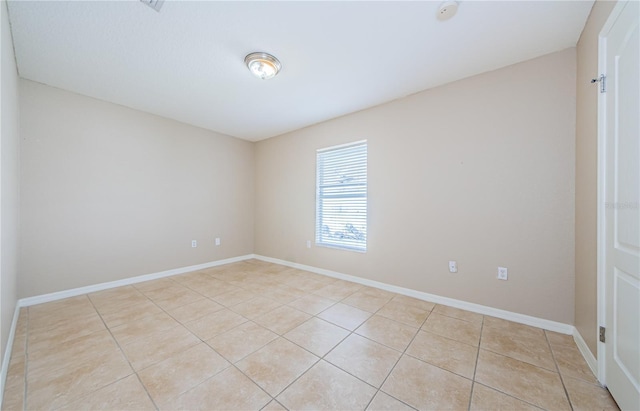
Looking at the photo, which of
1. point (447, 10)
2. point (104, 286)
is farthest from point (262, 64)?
point (104, 286)

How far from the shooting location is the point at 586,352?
1579 millimetres

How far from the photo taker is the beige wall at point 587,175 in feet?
4.92

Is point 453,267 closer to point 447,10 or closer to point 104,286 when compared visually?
point 447,10

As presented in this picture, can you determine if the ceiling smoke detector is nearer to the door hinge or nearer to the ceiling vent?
the door hinge

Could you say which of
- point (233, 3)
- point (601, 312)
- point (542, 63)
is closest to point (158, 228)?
point (233, 3)

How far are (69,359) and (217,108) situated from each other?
2918 mm

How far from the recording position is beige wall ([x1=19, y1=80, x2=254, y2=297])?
2.50m

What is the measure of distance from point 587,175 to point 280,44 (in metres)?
2.54

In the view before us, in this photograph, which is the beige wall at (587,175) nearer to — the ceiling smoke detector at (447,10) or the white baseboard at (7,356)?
the ceiling smoke detector at (447,10)

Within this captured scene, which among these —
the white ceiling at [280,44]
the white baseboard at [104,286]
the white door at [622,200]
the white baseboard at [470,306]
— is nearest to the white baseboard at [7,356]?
the white baseboard at [104,286]

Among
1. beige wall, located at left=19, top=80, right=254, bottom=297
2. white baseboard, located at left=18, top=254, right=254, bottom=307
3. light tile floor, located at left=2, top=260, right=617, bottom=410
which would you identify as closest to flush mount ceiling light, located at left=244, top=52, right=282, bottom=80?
beige wall, located at left=19, top=80, right=254, bottom=297

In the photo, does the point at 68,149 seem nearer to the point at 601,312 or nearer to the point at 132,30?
the point at 132,30

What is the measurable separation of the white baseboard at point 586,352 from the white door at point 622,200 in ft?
0.56

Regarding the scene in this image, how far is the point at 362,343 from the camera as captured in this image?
180 centimetres
